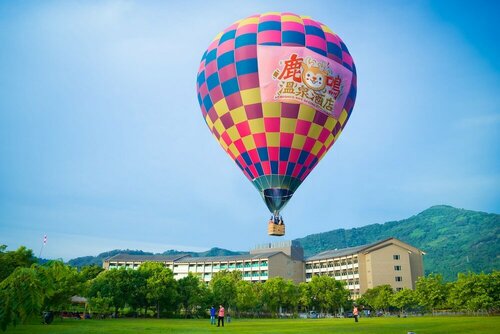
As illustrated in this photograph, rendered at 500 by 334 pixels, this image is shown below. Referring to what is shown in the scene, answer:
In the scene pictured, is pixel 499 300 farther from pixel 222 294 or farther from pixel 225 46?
pixel 225 46

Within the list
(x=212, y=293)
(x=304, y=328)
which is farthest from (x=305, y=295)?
(x=304, y=328)

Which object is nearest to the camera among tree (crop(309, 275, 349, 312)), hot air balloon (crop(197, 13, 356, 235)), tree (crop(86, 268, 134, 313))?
hot air balloon (crop(197, 13, 356, 235))

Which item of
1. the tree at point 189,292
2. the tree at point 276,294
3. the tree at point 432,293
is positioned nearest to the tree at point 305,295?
the tree at point 276,294

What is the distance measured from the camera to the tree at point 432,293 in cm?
5194

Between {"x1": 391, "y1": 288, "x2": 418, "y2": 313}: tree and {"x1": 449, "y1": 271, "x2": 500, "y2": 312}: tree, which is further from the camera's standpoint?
{"x1": 391, "y1": 288, "x2": 418, "y2": 313}: tree

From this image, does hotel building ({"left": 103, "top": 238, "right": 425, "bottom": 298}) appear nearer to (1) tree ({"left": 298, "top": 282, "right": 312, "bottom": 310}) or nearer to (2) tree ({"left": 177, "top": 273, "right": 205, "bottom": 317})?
(1) tree ({"left": 298, "top": 282, "right": 312, "bottom": 310})

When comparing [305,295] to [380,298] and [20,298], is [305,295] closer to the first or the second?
[380,298]

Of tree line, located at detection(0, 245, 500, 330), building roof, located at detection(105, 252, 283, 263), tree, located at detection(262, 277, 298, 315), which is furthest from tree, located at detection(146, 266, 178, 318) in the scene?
building roof, located at detection(105, 252, 283, 263)

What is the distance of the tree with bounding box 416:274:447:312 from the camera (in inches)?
2045

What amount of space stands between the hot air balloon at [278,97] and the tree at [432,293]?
115 feet

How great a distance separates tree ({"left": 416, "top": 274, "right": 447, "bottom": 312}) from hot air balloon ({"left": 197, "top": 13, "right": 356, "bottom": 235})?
1385 inches

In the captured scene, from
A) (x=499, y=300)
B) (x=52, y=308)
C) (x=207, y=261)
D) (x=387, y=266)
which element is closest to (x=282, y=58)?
(x=52, y=308)

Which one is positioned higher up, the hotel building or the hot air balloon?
the hot air balloon

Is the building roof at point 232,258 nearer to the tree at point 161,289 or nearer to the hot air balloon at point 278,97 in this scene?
the tree at point 161,289
